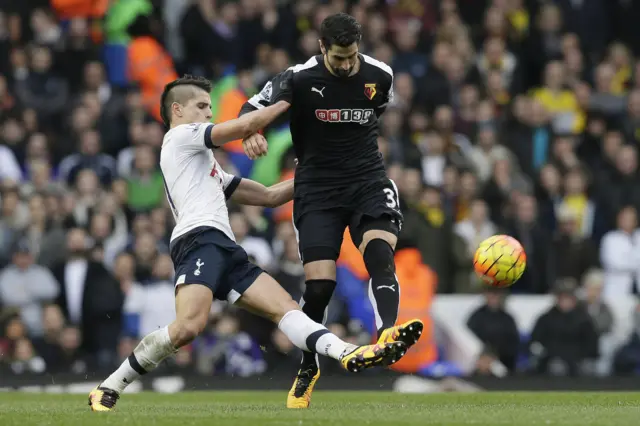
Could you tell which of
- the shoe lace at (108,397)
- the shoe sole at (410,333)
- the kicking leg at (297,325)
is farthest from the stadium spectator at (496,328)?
the shoe sole at (410,333)

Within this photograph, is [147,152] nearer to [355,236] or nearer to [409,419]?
[355,236]

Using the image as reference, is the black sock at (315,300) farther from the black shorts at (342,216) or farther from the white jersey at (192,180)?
the white jersey at (192,180)

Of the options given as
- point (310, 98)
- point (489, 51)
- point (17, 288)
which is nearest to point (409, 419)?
point (310, 98)

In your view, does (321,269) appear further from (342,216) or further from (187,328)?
(187,328)

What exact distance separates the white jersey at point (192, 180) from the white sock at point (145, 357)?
0.79 metres

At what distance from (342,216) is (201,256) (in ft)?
3.99

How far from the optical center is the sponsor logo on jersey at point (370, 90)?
10273 millimetres

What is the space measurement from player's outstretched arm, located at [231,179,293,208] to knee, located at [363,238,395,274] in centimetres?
102

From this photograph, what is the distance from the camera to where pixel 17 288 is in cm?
1620

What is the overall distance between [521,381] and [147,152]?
18.9 ft

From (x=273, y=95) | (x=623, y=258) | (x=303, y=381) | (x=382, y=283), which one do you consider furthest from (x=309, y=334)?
(x=623, y=258)

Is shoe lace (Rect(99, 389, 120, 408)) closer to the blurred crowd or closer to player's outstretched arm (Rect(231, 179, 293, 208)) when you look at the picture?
player's outstretched arm (Rect(231, 179, 293, 208))

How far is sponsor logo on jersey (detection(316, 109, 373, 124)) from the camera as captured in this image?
33.6ft

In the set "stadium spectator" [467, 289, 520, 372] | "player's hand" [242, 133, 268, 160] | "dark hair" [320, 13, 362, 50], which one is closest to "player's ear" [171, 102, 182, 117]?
"player's hand" [242, 133, 268, 160]
